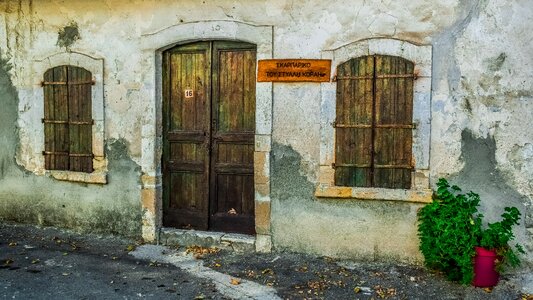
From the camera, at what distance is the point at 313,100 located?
5.83m

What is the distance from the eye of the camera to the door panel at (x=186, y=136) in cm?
640

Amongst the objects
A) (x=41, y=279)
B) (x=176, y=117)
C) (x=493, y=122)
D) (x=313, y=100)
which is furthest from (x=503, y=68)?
(x=41, y=279)

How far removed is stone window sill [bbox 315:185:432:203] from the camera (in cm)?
543

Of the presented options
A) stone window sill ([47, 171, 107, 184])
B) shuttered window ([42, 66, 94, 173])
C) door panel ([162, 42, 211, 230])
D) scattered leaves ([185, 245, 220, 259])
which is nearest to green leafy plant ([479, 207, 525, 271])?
scattered leaves ([185, 245, 220, 259])

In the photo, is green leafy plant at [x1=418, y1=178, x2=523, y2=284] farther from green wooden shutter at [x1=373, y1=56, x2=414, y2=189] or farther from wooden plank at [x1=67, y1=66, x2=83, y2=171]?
wooden plank at [x1=67, y1=66, x2=83, y2=171]

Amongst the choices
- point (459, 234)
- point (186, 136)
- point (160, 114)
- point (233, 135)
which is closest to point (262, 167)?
point (233, 135)

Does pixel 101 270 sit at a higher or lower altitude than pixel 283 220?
lower

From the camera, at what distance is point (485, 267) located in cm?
487

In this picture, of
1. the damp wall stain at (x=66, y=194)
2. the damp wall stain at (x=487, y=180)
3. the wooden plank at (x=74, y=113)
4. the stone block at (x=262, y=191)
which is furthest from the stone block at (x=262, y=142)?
the wooden plank at (x=74, y=113)

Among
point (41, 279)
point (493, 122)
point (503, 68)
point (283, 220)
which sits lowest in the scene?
point (41, 279)

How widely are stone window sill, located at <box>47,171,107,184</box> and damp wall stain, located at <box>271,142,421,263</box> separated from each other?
2399 mm

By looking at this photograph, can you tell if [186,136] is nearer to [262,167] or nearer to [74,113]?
[262,167]

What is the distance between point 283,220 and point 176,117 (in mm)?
1962

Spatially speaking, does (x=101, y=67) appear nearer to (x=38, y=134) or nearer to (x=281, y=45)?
(x=38, y=134)
